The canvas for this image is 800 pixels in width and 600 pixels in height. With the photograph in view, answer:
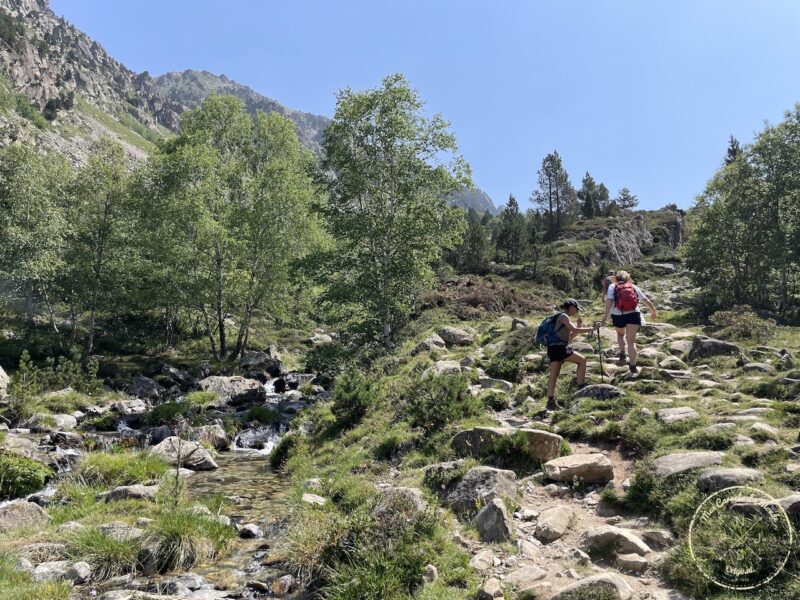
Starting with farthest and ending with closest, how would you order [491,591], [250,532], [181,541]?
[250,532] → [181,541] → [491,591]

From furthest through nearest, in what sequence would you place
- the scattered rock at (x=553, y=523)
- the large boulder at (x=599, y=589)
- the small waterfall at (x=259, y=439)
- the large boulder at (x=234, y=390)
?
1. the large boulder at (x=234, y=390)
2. the small waterfall at (x=259, y=439)
3. the scattered rock at (x=553, y=523)
4. the large boulder at (x=599, y=589)

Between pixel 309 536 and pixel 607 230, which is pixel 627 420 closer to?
pixel 309 536

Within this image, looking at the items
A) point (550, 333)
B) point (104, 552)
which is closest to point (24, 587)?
point (104, 552)

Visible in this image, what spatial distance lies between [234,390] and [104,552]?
18059mm

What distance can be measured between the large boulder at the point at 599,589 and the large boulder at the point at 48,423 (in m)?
19.8

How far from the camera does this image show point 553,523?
6973 millimetres

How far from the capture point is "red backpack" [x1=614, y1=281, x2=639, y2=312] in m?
13.4

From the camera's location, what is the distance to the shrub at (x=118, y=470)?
1224 cm

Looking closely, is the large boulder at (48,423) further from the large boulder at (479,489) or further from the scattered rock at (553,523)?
the scattered rock at (553,523)

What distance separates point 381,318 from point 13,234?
76.7ft

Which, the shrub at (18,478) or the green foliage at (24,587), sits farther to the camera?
the shrub at (18,478)

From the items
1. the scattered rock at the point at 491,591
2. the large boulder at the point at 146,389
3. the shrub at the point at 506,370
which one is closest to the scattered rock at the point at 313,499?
the scattered rock at the point at 491,591

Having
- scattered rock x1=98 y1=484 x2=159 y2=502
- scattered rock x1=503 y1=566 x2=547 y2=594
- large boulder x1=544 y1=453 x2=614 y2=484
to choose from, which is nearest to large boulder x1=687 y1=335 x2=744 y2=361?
large boulder x1=544 y1=453 x2=614 y2=484

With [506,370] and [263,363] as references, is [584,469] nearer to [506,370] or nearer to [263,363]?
[506,370]
